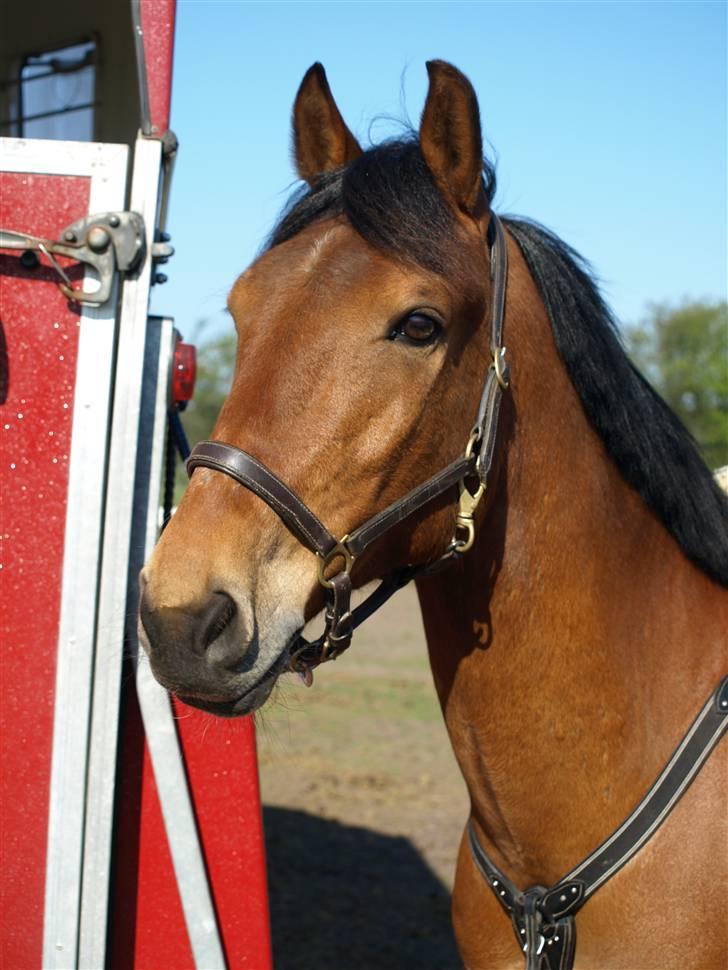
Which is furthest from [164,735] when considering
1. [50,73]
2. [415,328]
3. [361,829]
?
[361,829]

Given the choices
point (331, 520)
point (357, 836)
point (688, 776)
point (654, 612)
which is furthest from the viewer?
point (357, 836)

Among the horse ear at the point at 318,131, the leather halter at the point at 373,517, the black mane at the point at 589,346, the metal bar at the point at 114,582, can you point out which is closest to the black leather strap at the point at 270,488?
the leather halter at the point at 373,517

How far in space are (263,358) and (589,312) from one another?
93cm

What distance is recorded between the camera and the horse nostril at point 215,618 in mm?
1721

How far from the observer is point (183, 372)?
8.05ft

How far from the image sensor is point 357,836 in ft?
20.4

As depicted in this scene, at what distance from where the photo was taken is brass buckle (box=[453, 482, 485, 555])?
2119mm

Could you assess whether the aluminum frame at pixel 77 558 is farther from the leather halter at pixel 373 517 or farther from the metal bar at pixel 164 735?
the leather halter at pixel 373 517

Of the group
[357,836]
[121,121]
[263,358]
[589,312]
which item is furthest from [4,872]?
[357,836]

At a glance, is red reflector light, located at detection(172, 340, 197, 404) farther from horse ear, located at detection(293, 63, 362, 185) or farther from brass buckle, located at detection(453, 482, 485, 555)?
brass buckle, located at detection(453, 482, 485, 555)

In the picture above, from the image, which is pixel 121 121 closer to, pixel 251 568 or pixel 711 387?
pixel 251 568

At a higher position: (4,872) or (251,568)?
(251,568)

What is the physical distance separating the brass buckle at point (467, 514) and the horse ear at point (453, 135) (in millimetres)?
666

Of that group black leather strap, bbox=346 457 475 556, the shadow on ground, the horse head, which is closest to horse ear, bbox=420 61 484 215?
the horse head
